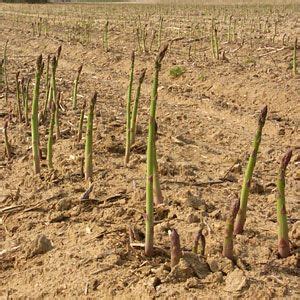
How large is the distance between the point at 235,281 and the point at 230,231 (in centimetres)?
25

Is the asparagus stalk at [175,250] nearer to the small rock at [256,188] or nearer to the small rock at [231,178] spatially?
the small rock at [256,188]

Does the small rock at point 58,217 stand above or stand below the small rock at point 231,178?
below

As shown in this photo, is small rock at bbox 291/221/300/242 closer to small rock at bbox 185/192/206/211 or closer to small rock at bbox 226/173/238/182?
small rock at bbox 185/192/206/211

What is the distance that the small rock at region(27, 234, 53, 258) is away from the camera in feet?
9.65

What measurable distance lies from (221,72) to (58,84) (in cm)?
300

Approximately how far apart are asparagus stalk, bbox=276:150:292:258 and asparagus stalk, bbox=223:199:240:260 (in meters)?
0.24

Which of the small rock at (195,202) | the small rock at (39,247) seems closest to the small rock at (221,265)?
the small rock at (195,202)

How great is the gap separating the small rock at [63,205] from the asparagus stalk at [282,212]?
145 cm

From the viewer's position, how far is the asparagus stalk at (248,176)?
258 cm

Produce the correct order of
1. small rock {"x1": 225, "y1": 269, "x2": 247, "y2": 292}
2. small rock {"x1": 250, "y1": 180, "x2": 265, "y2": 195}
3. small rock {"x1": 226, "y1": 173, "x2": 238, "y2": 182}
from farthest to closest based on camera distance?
small rock {"x1": 226, "y1": 173, "x2": 238, "y2": 182} → small rock {"x1": 250, "y1": 180, "x2": 265, "y2": 195} → small rock {"x1": 225, "y1": 269, "x2": 247, "y2": 292}

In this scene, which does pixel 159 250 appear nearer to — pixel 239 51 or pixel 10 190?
pixel 10 190

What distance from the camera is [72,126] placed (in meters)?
5.17

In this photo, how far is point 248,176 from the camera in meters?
2.66

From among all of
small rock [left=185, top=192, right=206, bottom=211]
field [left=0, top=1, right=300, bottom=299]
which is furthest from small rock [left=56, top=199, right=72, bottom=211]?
small rock [left=185, top=192, right=206, bottom=211]
